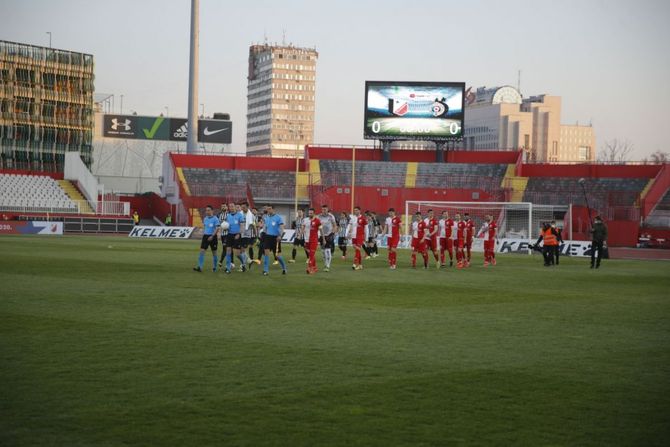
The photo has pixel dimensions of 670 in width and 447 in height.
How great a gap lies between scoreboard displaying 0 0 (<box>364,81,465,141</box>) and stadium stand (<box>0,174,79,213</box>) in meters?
23.3

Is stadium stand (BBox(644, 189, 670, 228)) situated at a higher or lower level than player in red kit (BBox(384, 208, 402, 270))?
higher

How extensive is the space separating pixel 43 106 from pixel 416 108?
112 feet

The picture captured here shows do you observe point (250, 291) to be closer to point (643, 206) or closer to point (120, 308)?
point (120, 308)

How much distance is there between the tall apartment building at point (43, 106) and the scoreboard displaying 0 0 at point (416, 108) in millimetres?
28599

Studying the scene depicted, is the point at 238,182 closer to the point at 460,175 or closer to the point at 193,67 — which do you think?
the point at 193,67

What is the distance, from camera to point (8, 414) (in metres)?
7.72

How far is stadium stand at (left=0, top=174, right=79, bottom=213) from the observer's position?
62.2 metres

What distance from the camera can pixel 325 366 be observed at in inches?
405

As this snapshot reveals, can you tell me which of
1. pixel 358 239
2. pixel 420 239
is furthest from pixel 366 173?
pixel 358 239

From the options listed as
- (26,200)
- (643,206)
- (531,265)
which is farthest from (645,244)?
(26,200)

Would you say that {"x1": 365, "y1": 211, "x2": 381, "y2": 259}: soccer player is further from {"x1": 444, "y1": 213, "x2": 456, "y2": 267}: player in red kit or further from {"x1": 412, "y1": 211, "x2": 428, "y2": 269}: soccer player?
{"x1": 412, "y1": 211, "x2": 428, "y2": 269}: soccer player

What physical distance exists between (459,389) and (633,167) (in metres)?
64.5

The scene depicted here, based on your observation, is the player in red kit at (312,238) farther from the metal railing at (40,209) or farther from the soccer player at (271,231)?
the metal railing at (40,209)

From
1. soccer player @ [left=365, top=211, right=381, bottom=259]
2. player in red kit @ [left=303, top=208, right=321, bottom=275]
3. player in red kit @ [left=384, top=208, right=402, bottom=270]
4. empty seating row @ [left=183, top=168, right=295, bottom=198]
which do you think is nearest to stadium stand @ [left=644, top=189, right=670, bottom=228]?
empty seating row @ [left=183, top=168, right=295, bottom=198]
